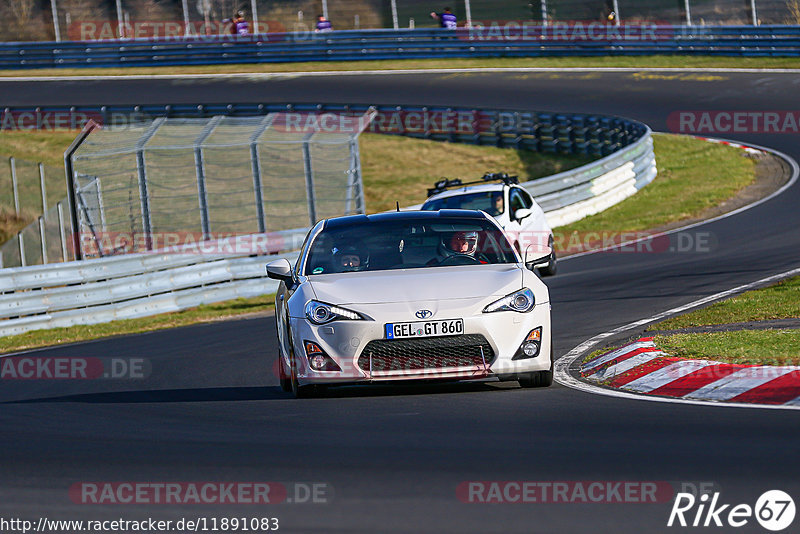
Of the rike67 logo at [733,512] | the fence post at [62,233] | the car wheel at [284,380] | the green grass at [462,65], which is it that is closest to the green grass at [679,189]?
the fence post at [62,233]

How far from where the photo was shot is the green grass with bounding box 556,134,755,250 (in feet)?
77.5

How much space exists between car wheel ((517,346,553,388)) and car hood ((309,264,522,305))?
0.61 meters

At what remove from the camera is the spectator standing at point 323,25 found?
4656cm

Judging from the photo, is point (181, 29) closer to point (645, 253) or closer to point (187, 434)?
point (645, 253)

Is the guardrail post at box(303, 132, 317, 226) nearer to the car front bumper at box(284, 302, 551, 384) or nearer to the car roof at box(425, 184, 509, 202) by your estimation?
the car roof at box(425, 184, 509, 202)

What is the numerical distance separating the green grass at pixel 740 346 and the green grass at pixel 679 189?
12314 mm

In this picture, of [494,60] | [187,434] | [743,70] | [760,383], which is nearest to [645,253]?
[760,383]

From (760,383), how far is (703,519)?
10.6 feet

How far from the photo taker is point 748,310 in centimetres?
1205

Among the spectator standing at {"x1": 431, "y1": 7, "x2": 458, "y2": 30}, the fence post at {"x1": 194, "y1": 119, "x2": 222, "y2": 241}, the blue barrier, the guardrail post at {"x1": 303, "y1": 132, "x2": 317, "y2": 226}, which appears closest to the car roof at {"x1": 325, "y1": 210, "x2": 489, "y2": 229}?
the fence post at {"x1": 194, "y1": 119, "x2": 222, "y2": 241}

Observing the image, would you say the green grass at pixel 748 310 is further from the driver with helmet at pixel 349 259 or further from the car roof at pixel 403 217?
the driver with helmet at pixel 349 259

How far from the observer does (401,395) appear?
8.67 meters

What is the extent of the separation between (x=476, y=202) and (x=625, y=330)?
22.1 feet

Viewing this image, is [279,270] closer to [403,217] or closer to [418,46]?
[403,217]
